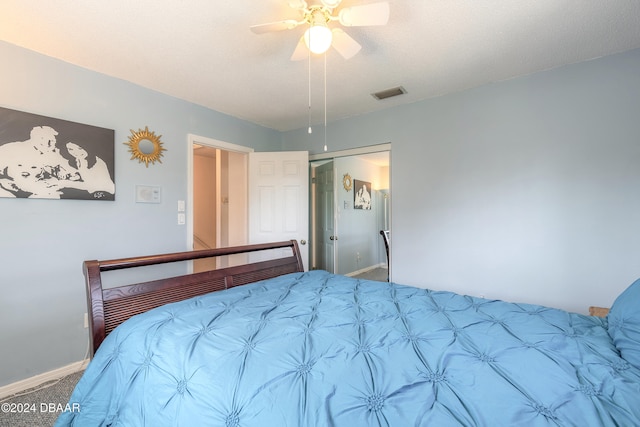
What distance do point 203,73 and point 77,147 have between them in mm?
1187

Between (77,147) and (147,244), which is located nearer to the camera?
(77,147)

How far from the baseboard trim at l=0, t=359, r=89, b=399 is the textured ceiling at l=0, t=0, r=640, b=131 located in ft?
8.00

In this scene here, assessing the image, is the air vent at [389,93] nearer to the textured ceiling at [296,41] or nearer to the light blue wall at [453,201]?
the textured ceiling at [296,41]

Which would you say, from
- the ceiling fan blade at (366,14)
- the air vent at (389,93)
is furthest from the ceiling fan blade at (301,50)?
the air vent at (389,93)

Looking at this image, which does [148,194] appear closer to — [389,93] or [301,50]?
[301,50]

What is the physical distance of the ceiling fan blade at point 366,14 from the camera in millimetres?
1352

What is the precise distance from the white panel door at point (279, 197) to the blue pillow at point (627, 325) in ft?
9.26

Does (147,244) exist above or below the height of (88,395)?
above

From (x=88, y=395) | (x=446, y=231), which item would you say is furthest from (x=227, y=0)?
(x=446, y=231)

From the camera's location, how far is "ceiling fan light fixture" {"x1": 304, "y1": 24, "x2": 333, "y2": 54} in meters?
1.48

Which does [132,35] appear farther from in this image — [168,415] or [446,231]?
[446,231]

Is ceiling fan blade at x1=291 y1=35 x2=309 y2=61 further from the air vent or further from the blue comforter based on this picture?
the blue comforter

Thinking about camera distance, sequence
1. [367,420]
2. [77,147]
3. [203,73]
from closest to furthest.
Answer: [367,420], [77,147], [203,73]

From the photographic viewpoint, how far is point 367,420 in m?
0.71
